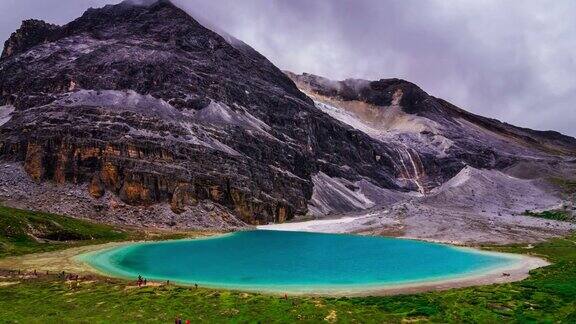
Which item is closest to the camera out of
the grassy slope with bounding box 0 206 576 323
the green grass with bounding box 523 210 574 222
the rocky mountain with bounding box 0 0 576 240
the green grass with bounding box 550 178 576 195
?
the grassy slope with bounding box 0 206 576 323

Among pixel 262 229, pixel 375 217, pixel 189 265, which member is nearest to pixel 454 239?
pixel 375 217

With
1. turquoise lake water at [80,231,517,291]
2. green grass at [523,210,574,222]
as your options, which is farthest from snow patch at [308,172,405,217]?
turquoise lake water at [80,231,517,291]

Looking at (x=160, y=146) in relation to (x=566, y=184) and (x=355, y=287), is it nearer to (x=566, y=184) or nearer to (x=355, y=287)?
(x=355, y=287)

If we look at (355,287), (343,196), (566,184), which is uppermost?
(566,184)

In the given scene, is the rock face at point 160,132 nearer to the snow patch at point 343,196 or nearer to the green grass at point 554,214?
the snow patch at point 343,196

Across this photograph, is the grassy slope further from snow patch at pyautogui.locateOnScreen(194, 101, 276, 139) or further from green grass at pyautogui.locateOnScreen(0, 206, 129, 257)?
snow patch at pyautogui.locateOnScreen(194, 101, 276, 139)

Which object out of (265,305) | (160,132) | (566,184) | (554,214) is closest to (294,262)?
(265,305)

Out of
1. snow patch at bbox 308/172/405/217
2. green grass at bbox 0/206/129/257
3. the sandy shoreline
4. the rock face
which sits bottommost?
the sandy shoreline
